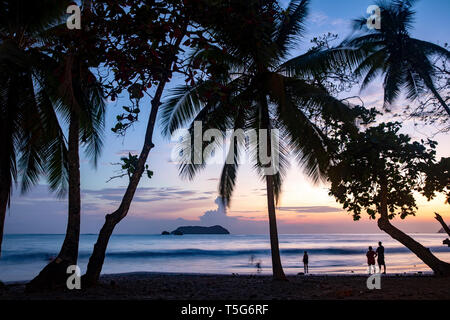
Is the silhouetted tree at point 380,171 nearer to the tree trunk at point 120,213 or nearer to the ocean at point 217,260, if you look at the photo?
the tree trunk at point 120,213

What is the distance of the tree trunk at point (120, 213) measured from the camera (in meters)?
9.41

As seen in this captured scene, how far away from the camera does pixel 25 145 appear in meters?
11.3

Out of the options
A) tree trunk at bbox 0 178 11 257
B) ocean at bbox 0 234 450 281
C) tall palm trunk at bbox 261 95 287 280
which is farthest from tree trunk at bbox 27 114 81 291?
ocean at bbox 0 234 450 281

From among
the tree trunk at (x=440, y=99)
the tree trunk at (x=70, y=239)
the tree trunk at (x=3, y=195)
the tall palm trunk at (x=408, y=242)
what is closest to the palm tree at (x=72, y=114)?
the tree trunk at (x=70, y=239)

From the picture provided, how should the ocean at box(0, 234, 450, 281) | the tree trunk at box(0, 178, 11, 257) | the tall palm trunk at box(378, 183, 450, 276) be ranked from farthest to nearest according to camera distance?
the ocean at box(0, 234, 450, 281), the tall palm trunk at box(378, 183, 450, 276), the tree trunk at box(0, 178, 11, 257)

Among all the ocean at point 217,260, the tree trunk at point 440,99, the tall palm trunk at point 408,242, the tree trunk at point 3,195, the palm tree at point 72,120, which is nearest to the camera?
the palm tree at point 72,120

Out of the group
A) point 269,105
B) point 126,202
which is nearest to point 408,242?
point 269,105

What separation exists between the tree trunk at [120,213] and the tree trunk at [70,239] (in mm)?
436

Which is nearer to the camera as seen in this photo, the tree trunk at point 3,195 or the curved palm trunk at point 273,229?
the tree trunk at point 3,195

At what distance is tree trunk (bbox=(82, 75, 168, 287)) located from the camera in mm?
A: 9406

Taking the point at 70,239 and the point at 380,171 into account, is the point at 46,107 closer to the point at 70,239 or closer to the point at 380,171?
the point at 70,239

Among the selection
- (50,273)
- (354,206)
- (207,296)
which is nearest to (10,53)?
(50,273)

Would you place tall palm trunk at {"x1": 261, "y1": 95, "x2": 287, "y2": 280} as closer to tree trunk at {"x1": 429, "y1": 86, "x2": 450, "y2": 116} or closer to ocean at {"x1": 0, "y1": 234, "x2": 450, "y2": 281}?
tree trunk at {"x1": 429, "y1": 86, "x2": 450, "y2": 116}

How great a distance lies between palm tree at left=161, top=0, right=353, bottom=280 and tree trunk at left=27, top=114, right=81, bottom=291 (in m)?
2.99
